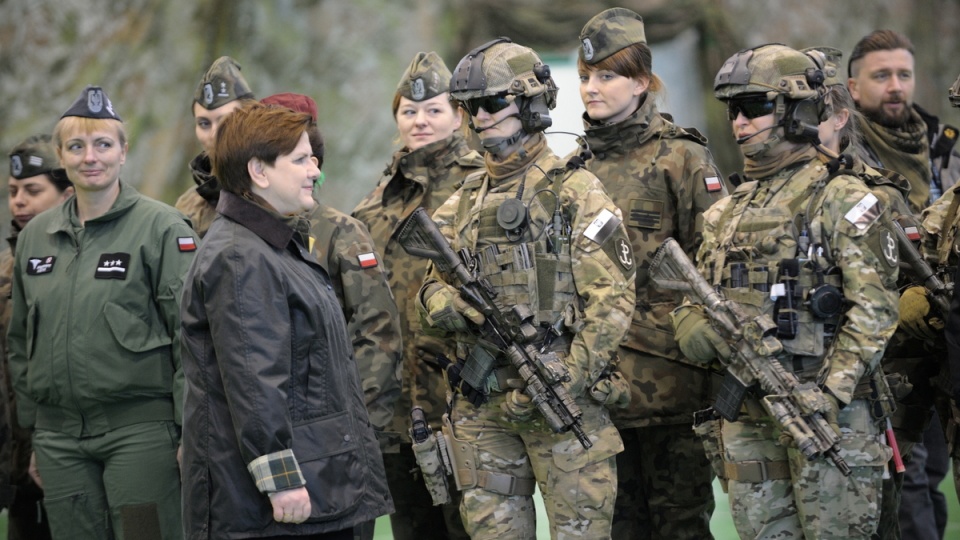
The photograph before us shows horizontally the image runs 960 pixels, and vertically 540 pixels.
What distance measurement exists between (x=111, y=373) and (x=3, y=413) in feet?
2.51

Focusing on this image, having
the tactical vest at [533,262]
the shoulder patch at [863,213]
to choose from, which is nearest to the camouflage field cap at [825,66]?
the shoulder patch at [863,213]

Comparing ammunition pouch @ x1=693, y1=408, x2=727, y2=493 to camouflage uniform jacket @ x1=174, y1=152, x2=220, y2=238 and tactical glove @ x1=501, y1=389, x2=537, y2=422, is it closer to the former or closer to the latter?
tactical glove @ x1=501, y1=389, x2=537, y2=422

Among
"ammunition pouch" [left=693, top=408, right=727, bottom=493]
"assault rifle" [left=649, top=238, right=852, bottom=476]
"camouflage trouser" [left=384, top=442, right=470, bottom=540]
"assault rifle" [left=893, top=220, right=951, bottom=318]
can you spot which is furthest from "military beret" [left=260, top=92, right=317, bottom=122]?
"assault rifle" [left=893, top=220, right=951, bottom=318]

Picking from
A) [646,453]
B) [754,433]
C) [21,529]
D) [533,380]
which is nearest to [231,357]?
[533,380]

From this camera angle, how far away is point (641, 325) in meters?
4.92

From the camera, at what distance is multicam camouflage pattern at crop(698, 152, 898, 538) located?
4.02 meters

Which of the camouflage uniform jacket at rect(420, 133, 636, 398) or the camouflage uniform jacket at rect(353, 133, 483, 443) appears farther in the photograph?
the camouflage uniform jacket at rect(353, 133, 483, 443)

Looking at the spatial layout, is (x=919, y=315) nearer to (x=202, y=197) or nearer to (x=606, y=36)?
(x=606, y=36)

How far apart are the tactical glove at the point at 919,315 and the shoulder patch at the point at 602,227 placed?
120cm

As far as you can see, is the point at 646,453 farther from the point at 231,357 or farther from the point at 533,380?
the point at 231,357

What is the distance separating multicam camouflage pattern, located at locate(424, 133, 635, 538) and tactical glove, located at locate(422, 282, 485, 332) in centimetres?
12

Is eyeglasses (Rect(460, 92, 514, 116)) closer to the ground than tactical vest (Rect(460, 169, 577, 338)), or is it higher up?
higher up

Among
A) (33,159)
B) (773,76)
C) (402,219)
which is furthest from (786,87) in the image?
(33,159)

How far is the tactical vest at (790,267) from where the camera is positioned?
4098mm
